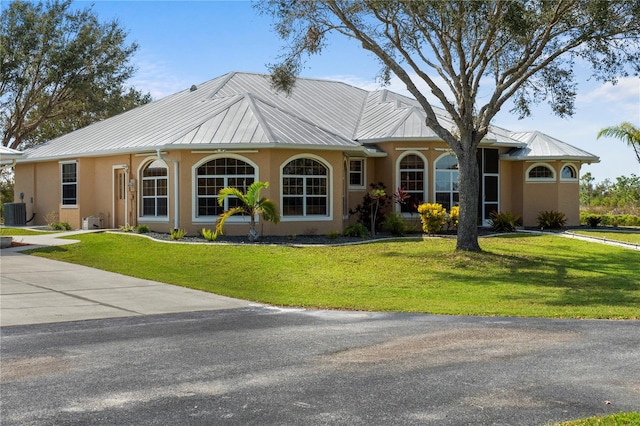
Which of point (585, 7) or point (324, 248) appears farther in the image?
point (324, 248)

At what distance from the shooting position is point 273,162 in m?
23.1

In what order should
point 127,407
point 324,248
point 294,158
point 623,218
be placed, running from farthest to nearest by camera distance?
point 623,218
point 294,158
point 324,248
point 127,407

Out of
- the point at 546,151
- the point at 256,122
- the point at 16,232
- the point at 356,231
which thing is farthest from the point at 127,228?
the point at 546,151

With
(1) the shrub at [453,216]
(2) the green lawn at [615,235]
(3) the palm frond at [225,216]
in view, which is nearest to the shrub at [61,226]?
(3) the palm frond at [225,216]

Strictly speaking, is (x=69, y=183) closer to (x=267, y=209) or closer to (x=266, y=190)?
(x=266, y=190)

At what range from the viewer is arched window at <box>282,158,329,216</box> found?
23.6 meters

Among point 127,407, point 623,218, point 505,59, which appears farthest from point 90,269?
point 623,218

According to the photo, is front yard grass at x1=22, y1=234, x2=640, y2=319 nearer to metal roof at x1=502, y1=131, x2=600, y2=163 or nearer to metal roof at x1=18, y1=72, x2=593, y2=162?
metal roof at x1=18, y1=72, x2=593, y2=162

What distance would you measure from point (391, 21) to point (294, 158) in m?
6.24

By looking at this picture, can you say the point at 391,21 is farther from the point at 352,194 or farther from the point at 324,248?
the point at 352,194

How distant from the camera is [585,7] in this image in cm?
1747

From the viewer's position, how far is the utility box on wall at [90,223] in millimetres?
26041

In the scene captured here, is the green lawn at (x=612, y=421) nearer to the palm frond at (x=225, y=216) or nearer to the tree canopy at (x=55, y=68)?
the palm frond at (x=225, y=216)

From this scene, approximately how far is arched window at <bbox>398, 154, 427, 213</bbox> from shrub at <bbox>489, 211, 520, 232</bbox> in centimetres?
288
